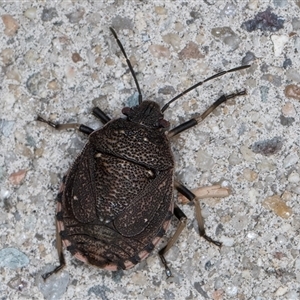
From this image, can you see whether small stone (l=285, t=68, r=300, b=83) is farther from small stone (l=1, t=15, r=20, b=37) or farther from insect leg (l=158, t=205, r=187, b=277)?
small stone (l=1, t=15, r=20, b=37)

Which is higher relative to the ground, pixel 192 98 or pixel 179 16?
pixel 179 16

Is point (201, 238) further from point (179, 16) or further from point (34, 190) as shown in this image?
point (179, 16)

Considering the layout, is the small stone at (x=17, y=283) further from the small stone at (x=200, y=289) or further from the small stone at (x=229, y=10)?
the small stone at (x=229, y=10)

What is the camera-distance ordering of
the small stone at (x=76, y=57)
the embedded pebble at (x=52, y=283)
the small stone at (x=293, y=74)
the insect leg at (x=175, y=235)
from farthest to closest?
the small stone at (x=76, y=57) → the small stone at (x=293, y=74) → the embedded pebble at (x=52, y=283) → the insect leg at (x=175, y=235)

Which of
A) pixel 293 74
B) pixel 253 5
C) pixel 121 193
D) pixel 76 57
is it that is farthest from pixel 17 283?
pixel 253 5

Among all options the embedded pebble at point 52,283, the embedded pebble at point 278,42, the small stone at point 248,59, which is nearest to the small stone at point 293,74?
the embedded pebble at point 278,42

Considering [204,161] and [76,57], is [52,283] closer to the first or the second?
[204,161]

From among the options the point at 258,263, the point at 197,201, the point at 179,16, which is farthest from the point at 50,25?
the point at 258,263
